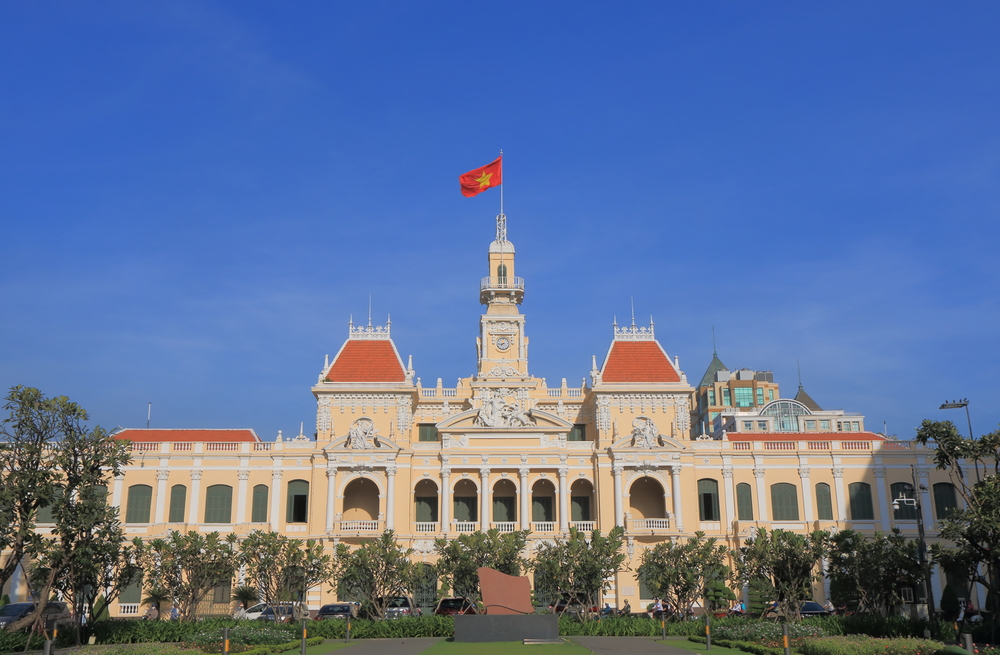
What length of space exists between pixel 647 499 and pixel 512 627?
90.6 ft

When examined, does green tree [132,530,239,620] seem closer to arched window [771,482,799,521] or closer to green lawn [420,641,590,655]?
green lawn [420,641,590,655]

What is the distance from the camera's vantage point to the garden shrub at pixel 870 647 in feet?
88.0

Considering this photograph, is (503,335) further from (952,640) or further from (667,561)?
(952,640)

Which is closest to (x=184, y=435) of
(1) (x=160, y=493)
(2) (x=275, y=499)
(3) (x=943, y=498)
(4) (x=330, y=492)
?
(1) (x=160, y=493)

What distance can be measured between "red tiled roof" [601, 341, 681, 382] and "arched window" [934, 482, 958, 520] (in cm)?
1782

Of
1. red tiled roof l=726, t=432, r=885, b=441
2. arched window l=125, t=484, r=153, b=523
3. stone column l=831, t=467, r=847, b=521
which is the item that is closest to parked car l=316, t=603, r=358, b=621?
arched window l=125, t=484, r=153, b=523

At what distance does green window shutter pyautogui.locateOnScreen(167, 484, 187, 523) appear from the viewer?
5662 cm

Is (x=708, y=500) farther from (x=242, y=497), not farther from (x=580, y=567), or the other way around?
(x=242, y=497)

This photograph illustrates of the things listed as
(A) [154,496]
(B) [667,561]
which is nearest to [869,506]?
(B) [667,561]

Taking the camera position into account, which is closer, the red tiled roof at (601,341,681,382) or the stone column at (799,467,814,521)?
the stone column at (799,467,814,521)

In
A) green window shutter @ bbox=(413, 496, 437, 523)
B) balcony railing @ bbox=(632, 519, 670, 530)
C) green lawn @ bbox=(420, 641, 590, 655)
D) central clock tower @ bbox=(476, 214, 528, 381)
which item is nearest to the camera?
green lawn @ bbox=(420, 641, 590, 655)

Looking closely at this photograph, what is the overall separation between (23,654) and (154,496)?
2896cm

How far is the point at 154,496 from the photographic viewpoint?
56.7m

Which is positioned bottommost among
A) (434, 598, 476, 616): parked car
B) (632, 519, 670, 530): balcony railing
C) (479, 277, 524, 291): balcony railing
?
(434, 598, 476, 616): parked car
